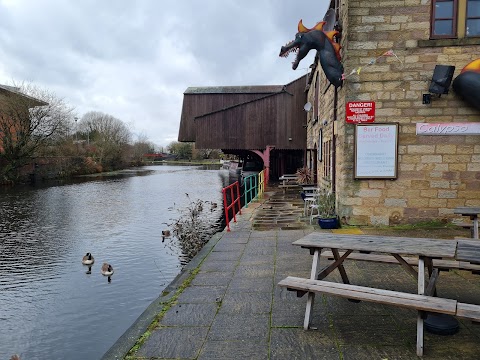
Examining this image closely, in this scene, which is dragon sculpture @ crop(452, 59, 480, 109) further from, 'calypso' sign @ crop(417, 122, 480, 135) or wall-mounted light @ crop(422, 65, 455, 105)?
'calypso' sign @ crop(417, 122, 480, 135)

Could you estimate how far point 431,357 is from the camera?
9.11 ft

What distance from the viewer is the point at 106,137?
51.1 m

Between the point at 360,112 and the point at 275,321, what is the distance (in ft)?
16.0

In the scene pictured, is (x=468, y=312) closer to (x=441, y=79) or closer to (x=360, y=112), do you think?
(x=360, y=112)

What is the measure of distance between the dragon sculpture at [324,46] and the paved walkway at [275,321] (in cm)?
370

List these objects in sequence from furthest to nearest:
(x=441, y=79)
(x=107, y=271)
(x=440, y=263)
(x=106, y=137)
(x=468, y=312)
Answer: (x=106, y=137), (x=107, y=271), (x=441, y=79), (x=440, y=263), (x=468, y=312)

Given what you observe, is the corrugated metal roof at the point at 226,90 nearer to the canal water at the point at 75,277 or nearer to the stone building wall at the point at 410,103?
the canal water at the point at 75,277

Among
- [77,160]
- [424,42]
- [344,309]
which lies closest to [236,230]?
[344,309]

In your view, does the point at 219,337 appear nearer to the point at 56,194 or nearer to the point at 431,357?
the point at 431,357

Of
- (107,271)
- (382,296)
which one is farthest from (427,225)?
(107,271)

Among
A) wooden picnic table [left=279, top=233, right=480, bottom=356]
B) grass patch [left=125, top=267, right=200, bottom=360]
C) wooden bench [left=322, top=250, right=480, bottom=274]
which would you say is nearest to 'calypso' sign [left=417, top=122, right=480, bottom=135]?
wooden bench [left=322, top=250, right=480, bottom=274]

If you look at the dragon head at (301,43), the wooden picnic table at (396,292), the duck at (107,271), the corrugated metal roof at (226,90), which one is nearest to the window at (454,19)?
the dragon head at (301,43)

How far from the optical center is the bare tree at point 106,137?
46625mm

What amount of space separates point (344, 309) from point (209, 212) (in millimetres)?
11193
